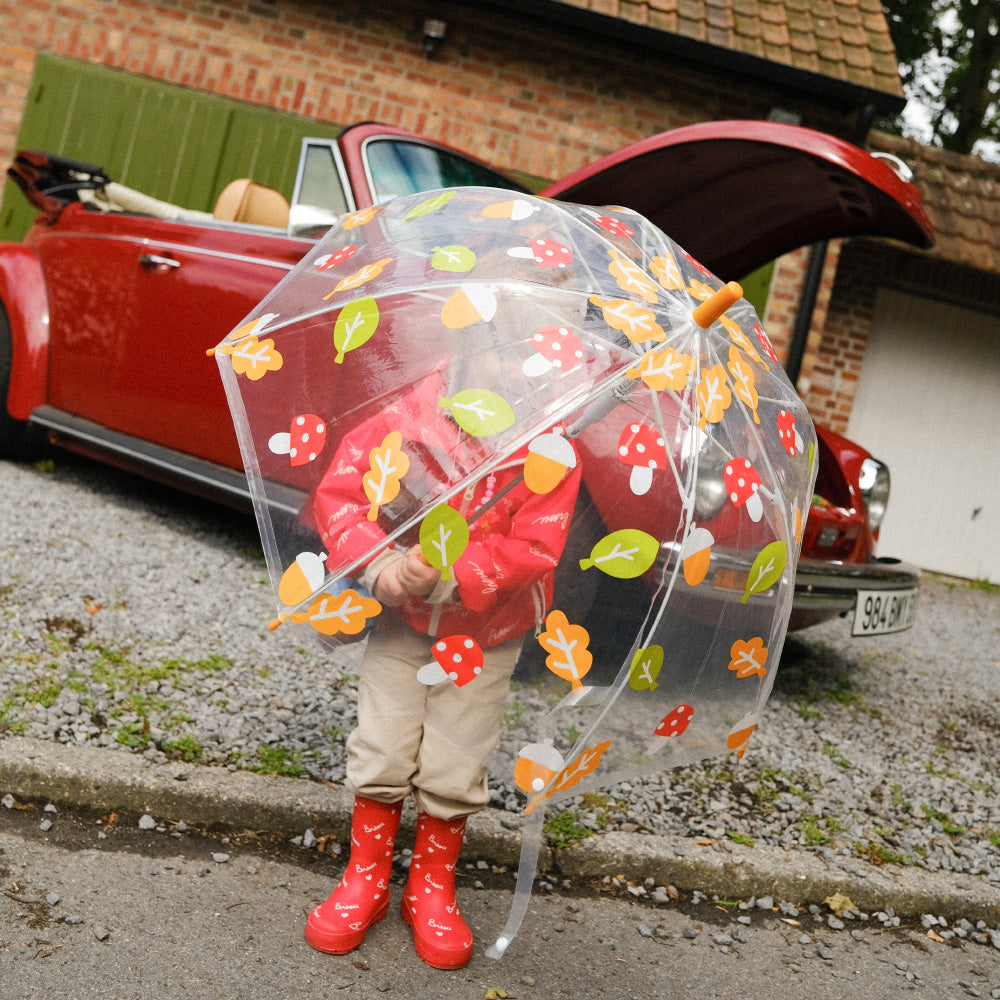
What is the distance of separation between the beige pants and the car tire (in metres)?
3.39

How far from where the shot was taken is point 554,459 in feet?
4.95

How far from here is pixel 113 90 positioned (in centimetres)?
647

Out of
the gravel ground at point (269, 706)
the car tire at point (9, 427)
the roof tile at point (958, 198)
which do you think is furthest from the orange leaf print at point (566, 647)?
the roof tile at point (958, 198)

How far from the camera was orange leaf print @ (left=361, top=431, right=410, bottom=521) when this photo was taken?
5.04 feet

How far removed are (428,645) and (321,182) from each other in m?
2.52

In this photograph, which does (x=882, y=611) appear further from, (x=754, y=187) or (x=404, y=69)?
(x=404, y=69)

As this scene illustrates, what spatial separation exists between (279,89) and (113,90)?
1.08 meters

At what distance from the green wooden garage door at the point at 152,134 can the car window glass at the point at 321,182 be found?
9.22ft

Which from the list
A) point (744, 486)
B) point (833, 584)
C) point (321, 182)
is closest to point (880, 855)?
point (833, 584)

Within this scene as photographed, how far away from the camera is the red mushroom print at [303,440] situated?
1675 millimetres

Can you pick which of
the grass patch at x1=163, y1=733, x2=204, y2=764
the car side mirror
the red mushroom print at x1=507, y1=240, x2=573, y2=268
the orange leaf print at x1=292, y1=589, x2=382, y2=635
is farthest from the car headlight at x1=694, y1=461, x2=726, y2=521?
the car side mirror

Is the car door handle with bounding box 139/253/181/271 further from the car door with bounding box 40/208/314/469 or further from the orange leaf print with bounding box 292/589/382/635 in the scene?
the orange leaf print with bounding box 292/589/382/635

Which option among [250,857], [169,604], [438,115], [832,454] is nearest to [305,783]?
[250,857]

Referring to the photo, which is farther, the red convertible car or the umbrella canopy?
the red convertible car
